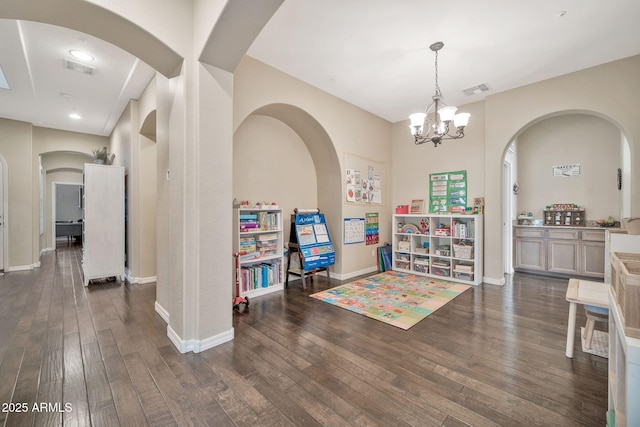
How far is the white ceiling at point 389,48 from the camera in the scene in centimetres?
265

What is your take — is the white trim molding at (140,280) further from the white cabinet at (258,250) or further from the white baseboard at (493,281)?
the white baseboard at (493,281)

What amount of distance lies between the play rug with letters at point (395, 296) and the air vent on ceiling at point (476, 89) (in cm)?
321

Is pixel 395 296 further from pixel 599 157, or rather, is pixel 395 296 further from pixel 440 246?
pixel 599 157

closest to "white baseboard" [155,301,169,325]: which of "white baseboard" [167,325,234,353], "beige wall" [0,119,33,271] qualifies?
"white baseboard" [167,325,234,353]

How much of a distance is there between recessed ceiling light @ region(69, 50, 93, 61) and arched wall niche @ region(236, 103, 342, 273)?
2.16 meters

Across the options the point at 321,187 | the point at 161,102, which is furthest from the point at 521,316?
the point at 161,102

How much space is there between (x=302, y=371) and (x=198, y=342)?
0.98 metres

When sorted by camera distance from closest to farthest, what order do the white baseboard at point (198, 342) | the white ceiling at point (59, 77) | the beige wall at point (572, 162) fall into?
the white baseboard at point (198, 342), the white ceiling at point (59, 77), the beige wall at point (572, 162)

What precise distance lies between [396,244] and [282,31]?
412 cm

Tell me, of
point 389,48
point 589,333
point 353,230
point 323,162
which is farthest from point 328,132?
point 589,333

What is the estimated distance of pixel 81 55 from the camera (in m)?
3.32

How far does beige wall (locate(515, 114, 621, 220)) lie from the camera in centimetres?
480

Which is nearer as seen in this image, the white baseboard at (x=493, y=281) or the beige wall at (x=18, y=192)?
the white baseboard at (x=493, y=281)

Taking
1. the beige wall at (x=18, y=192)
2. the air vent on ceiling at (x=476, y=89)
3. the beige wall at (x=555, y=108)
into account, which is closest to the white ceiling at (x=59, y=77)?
the beige wall at (x=18, y=192)
